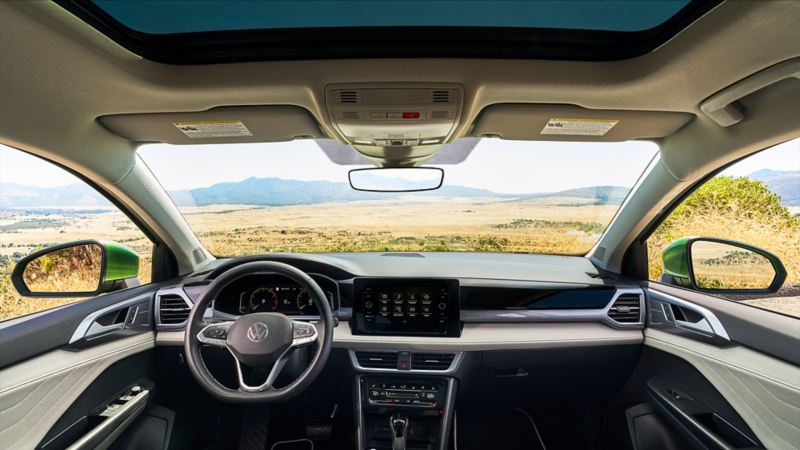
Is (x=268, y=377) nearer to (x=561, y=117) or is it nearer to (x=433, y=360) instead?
(x=433, y=360)

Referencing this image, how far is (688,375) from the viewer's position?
93.0 inches

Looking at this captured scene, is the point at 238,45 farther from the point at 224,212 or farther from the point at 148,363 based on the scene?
the point at 148,363

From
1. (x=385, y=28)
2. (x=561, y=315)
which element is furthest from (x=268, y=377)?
(x=561, y=315)

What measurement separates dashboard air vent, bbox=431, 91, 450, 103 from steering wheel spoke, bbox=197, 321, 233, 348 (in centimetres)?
165

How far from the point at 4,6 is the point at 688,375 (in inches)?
139

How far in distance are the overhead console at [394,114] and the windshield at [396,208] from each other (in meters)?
0.58

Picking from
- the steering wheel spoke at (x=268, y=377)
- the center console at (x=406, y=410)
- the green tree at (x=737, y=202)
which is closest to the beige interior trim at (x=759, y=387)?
the green tree at (x=737, y=202)

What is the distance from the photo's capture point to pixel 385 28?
175 cm

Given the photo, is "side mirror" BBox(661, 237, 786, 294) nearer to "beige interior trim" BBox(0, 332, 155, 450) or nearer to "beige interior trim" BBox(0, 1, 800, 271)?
"beige interior trim" BBox(0, 1, 800, 271)

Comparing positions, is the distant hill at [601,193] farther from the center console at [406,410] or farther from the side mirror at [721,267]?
the center console at [406,410]

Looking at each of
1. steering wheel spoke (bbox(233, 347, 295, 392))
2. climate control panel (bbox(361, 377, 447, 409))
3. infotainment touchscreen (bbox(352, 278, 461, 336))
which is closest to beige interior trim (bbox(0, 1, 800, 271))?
infotainment touchscreen (bbox(352, 278, 461, 336))

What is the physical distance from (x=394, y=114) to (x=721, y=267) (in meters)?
2.14

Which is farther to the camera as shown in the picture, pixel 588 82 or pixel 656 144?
pixel 656 144

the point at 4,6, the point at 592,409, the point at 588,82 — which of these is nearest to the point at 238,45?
the point at 4,6
